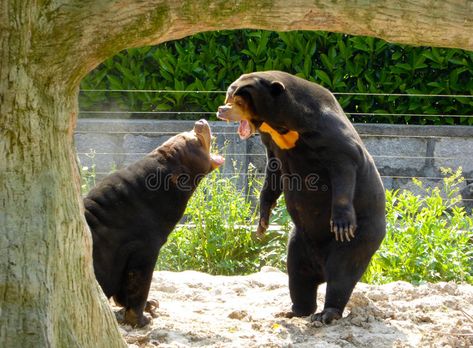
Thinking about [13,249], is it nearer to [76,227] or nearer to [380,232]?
[76,227]

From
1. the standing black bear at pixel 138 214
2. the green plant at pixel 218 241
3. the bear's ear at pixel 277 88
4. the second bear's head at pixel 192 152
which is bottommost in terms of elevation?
the green plant at pixel 218 241

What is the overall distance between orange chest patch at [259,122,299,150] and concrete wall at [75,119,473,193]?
13.0 ft

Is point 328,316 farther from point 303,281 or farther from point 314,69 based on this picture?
point 314,69

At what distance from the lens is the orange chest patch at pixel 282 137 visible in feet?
21.1

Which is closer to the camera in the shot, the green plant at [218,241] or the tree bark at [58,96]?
the tree bark at [58,96]

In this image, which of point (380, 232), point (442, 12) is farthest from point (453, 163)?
point (442, 12)

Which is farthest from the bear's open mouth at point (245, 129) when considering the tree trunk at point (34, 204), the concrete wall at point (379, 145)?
the concrete wall at point (379, 145)

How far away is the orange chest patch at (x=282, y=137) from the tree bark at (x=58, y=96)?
87.9 inches

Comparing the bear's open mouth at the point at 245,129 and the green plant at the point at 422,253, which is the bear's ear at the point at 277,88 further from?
the green plant at the point at 422,253

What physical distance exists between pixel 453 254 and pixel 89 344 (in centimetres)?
466

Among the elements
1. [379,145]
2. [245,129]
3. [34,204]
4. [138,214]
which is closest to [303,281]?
[245,129]

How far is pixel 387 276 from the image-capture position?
816cm

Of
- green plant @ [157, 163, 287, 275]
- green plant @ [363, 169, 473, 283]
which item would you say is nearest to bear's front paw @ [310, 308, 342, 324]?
green plant @ [363, 169, 473, 283]

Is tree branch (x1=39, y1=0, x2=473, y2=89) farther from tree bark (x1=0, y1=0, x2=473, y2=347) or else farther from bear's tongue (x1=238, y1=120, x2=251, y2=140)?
bear's tongue (x1=238, y1=120, x2=251, y2=140)
